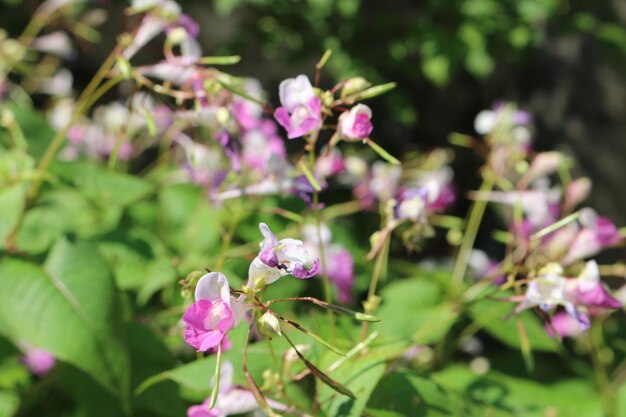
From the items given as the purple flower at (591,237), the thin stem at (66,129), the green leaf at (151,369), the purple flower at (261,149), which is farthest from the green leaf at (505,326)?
the thin stem at (66,129)

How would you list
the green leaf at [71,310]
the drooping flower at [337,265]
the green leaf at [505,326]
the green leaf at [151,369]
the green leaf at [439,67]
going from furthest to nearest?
the green leaf at [439,67], the drooping flower at [337,265], the green leaf at [505,326], the green leaf at [151,369], the green leaf at [71,310]

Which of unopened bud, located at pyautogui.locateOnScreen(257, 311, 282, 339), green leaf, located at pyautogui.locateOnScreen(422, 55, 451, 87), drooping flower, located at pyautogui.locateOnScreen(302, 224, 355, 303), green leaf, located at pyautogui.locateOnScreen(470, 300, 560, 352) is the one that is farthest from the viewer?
green leaf, located at pyautogui.locateOnScreen(422, 55, 451, 87)

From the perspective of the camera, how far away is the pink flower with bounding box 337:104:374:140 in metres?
1.00

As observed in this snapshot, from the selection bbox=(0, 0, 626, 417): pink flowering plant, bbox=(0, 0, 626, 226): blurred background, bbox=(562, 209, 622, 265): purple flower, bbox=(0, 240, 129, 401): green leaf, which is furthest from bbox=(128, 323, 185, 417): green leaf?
bbox=(0, 0, 626, 226): blurred background

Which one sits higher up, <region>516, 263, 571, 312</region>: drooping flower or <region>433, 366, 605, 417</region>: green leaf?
<region>516, 263, 571, 312</region>: drooping flower

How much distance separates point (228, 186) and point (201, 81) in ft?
0.82

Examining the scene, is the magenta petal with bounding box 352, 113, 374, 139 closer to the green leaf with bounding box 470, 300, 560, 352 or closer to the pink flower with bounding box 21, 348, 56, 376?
the green leaf with bounding box 470, 300, 560, 352

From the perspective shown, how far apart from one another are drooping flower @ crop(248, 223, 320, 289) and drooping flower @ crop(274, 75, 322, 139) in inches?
8.0

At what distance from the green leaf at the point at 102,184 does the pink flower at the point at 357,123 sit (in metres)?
0.69

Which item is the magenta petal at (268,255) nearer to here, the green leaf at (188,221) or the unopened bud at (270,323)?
the unopened bud at (270,323)

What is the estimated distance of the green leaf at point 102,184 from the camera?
1.55 m

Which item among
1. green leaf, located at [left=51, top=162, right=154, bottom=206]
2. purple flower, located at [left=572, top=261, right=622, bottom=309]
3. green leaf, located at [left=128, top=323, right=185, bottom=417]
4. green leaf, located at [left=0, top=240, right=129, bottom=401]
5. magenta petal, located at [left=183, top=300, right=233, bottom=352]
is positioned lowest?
green leaf, located at [left=128, top=323, right=185, bottom=417]

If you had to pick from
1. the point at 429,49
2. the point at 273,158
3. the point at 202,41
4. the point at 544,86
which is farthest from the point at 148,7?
the point at 202,41

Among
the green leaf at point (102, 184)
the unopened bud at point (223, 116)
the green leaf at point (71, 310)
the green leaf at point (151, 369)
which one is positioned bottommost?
the green leaf at point (151, 369)
